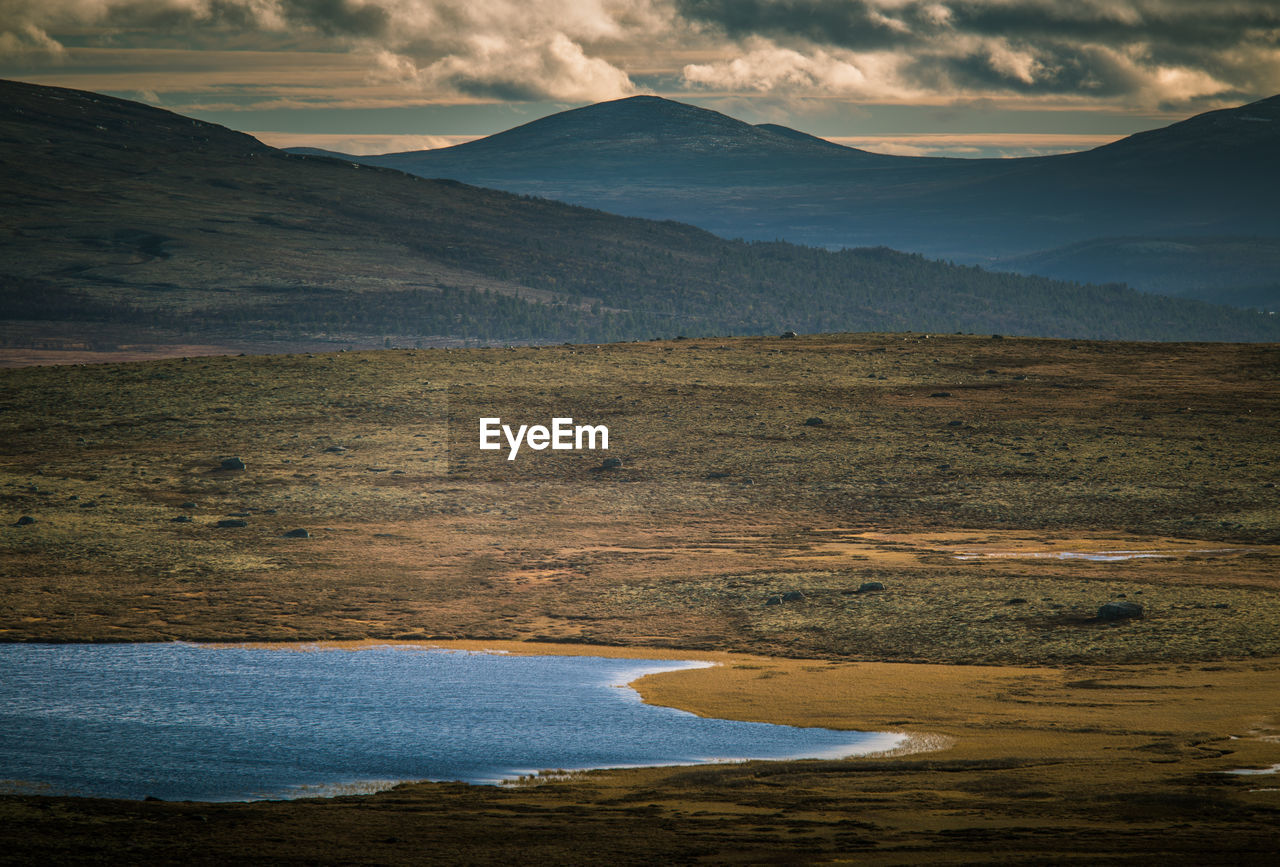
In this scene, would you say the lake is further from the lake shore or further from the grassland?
the grassland

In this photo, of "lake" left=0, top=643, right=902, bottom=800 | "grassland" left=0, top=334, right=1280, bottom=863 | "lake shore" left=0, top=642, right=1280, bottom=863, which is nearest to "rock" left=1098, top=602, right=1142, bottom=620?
"grassland" left=0, top=334, right=1280, bottom=863

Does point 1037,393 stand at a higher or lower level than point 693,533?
higher

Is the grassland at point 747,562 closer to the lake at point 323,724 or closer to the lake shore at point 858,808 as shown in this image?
the lake shore at point 858,808

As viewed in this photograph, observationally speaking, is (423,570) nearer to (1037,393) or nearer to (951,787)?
(951,787)

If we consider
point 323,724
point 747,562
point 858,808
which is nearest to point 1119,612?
point 747,562

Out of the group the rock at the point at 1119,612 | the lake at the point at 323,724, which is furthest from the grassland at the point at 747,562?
the lake at the point at 323,724

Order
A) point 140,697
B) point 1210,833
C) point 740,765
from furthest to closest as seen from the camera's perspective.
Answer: point 140,697
point 740,765
point 1210,833

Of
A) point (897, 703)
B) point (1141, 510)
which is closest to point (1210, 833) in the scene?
point (897, 703)
